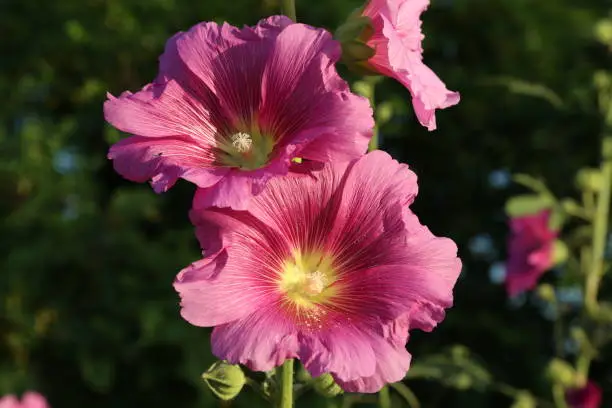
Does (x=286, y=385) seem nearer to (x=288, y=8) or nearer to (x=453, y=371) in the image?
(x=288, y=8)

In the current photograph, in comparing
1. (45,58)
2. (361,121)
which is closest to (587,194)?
(361,121)

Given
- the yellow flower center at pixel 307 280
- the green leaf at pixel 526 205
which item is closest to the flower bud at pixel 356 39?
the yellow flower center at pixel 307 280

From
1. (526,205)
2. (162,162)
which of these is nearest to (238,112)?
(162,162)

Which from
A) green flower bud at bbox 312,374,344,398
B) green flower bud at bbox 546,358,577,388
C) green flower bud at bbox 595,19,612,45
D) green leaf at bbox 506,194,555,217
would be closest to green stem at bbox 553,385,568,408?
green flower bud at bbox 546,358,577,388

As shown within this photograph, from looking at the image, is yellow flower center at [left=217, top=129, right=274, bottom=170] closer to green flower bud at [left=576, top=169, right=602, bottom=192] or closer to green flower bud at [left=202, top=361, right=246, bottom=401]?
green flower bud at [left=202, top=361, right=246, bottom=401]

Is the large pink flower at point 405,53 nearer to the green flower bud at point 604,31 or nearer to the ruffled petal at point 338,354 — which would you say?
the ruffled petal at point 338,354

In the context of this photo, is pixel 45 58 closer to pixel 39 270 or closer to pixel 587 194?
pixel 39 270
